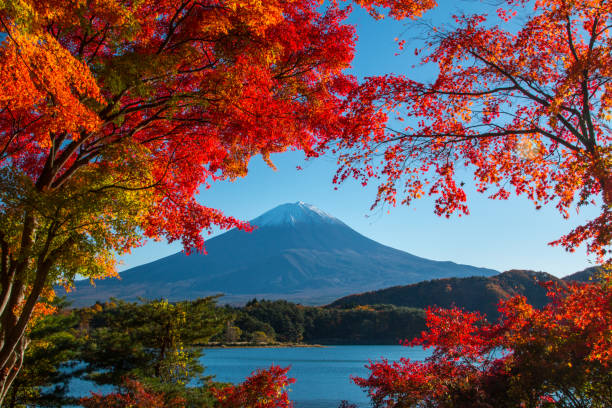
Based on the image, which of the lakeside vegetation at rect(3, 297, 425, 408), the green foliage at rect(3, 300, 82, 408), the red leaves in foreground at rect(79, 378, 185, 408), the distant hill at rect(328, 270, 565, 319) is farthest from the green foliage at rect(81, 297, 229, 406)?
the distant hill at rect(328, 270, 565, 319)

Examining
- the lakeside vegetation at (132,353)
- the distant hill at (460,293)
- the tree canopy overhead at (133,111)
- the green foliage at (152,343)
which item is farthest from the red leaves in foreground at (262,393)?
the distant hill at (460,293)

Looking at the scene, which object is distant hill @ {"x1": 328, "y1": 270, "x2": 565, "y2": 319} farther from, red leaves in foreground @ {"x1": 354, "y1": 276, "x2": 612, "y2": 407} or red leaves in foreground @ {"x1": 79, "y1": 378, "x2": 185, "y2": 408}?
red leaves in foreground @ {"x1": 79, "y1": 378, "x2": 185, "y2": 408}

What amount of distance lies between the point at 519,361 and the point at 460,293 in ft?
233

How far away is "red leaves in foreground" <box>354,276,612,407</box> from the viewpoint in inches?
199

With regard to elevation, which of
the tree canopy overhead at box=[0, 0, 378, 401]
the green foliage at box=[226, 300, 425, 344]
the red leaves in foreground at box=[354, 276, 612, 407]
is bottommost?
the green foliage at box=[226, 300, 425, 344]

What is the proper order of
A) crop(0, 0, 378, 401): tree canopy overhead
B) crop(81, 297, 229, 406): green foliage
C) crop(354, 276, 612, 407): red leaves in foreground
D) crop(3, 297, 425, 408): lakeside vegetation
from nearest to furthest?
crop(0, 0, 378, 401): tree canopy overhead, crop(354, 276, 612, 407): red leaves in foreground, crop(3, 297, 425, 408): lakeside vegetation, crop(81, 297, 229, 406): green foliage

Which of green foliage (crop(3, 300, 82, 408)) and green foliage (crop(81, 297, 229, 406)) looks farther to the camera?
green foliage (crop(3, 300, 82, 408))

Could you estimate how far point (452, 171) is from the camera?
6035mm

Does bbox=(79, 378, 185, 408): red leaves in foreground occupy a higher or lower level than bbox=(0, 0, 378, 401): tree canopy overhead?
lower

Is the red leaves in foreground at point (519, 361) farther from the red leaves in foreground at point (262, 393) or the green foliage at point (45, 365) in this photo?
the green foliage at point (45, 365)

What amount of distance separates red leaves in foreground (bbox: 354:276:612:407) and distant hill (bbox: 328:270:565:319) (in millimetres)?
62045

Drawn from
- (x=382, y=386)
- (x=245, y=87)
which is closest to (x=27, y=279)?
(x=245, y=87)

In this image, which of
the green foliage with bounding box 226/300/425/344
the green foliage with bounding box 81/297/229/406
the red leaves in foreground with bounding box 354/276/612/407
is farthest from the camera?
the green foliage with bounding box 226/300/425/344

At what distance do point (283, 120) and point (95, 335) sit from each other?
9.13 metres
